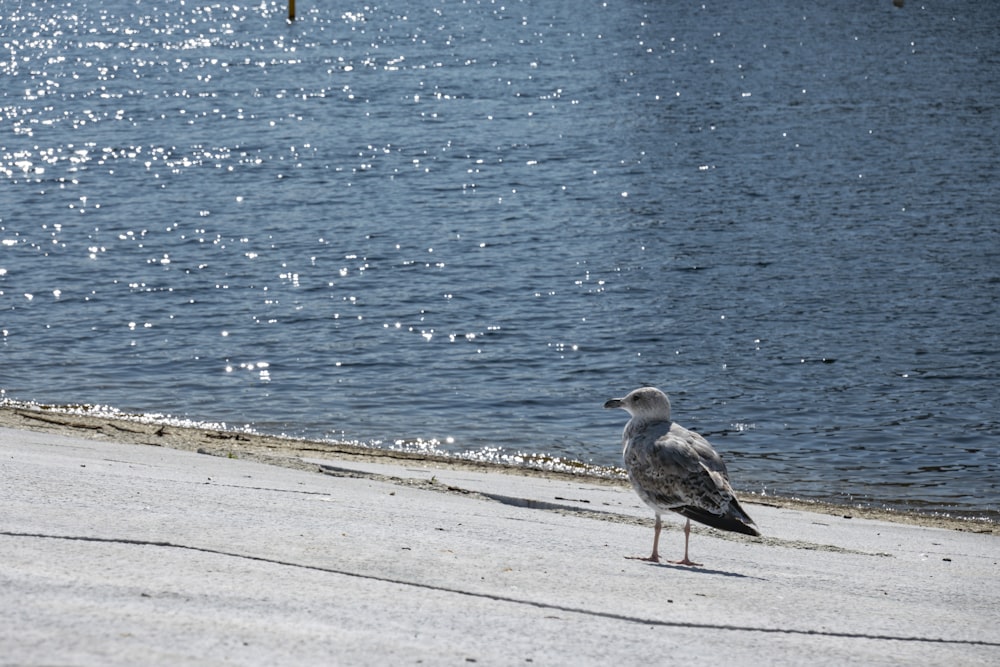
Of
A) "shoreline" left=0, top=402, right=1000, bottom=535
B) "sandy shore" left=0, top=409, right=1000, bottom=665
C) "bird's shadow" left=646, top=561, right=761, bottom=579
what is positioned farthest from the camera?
"shoreline" left=0, top=402, right=1000, bottom=535

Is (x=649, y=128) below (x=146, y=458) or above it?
above

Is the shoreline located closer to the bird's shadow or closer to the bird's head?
the bird's head

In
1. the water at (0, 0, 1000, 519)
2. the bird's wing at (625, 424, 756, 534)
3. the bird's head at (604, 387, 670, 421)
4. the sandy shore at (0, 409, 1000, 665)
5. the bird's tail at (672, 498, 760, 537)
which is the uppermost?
the water at (0, 0, 1000, 519)

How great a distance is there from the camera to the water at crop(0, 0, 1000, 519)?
19562mm

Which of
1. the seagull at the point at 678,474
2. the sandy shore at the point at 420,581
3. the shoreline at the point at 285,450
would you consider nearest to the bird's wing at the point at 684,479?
the seagull at the point at 678,474

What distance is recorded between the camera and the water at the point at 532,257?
64.2ft

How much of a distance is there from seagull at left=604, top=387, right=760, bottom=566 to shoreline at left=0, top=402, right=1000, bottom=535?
5254mm

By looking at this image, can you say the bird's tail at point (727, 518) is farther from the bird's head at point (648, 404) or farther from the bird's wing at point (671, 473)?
the bird's head at point (648, 404)

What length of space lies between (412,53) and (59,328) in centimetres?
5262

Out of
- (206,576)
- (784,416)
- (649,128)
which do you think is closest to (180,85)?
(649,128)

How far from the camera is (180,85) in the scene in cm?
6181

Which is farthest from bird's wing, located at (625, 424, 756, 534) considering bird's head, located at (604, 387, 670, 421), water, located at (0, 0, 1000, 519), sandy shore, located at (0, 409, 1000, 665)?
water, located at (0, 0, 1000, 519)

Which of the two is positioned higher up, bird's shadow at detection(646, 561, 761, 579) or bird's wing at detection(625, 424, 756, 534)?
bird's wing at detection(625, 424, 756, 534)

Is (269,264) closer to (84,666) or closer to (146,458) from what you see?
(146,458)
